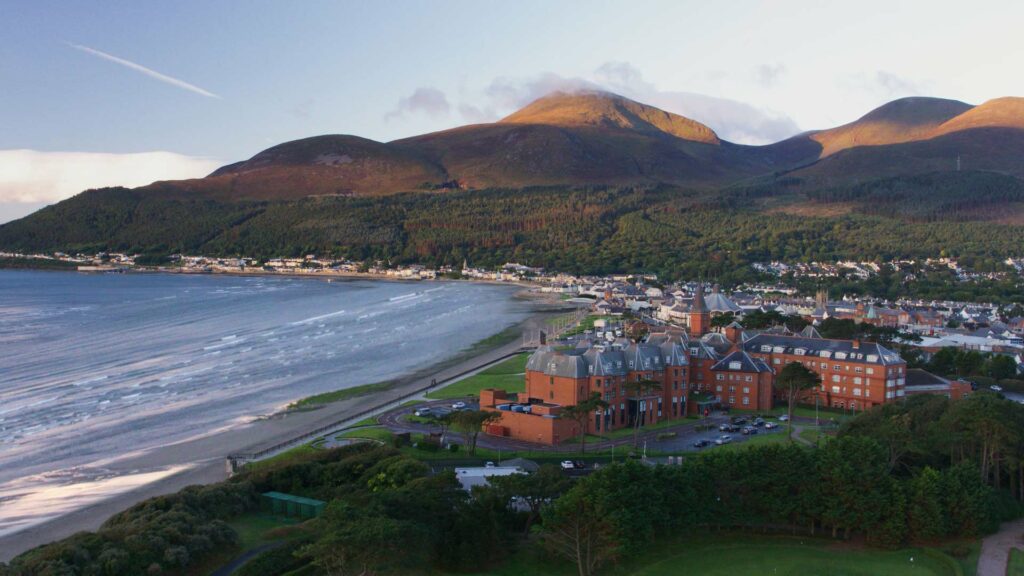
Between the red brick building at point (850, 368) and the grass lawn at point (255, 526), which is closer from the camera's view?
the grass lawn at point (255, 526)

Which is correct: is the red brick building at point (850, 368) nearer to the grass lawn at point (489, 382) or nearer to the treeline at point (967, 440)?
the treeline at point (967, 440)

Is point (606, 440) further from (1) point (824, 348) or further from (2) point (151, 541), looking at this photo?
(2) point (151, 541)

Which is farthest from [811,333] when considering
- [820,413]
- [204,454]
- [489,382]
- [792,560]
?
[204,454]

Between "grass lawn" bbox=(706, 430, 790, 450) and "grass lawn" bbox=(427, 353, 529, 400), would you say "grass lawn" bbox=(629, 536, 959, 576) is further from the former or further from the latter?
"grass lawn" bbox=(427, 353, 529, 400)

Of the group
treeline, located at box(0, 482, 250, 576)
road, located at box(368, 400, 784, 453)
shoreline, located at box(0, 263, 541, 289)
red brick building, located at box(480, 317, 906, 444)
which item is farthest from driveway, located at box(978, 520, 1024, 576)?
shoreline, located at box(0, 263, 541, 289)

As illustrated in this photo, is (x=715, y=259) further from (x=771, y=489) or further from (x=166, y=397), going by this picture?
(x=771, y=489)

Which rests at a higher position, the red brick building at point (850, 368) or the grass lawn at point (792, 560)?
the red brick building at point (850, 368)

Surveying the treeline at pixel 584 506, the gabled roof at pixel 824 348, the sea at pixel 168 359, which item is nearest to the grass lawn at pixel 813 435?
the treeline at pixel 584 506
